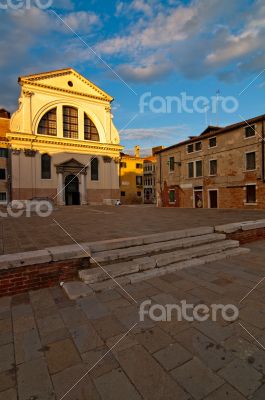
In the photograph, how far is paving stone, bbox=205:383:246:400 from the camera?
6.56 feet

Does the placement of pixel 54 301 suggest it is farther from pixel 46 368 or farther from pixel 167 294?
pixel 167 294

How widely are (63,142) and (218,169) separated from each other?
849 inches

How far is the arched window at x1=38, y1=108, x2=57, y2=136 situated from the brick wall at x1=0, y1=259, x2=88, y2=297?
1253 inches

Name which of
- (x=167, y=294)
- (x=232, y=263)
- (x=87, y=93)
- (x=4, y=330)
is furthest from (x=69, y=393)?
(x=87, y=93)

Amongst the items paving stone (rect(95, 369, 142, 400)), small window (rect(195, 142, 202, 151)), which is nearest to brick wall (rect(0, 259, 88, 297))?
paving stone (rect(95, 369, 142, 400))

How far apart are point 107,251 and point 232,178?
1977 centimetres

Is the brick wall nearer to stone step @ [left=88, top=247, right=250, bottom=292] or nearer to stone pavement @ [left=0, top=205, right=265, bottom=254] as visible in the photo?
stone step @ [left=88, top=247, right=250, bottom=292]

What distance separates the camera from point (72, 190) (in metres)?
34.8

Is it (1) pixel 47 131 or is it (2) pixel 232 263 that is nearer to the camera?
(2) pixel 232 263

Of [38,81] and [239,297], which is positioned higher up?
[38,81]

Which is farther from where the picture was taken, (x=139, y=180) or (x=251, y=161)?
(x=139, y=180)

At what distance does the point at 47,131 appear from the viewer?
32.9 meters

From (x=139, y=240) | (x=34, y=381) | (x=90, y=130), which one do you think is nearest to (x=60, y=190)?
(x=90, y=130)

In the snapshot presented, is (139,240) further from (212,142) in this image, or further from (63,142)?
(63,142)
